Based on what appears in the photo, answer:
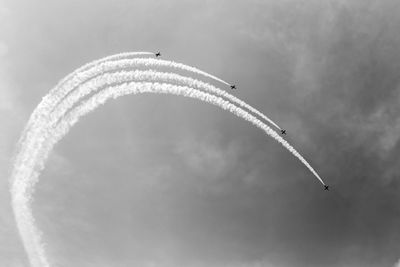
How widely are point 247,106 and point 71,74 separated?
59185mm

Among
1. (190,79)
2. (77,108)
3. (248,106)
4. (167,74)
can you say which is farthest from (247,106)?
(77,108)

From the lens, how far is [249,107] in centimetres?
8700

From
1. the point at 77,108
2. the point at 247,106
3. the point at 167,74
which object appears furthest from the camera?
the point at 247,106

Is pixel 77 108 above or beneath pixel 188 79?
beneath

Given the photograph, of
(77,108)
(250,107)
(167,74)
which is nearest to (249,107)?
(250,107)

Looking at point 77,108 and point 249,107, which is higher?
point 249,107

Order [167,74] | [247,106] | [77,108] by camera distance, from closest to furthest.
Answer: [77,108] < [167,74] < [247,106]

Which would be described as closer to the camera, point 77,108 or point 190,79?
point 77,108

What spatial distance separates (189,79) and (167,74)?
25.1 feet

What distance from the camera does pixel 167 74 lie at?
260 feet

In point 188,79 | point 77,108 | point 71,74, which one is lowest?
point 77,108

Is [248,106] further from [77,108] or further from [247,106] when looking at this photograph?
[77,108]

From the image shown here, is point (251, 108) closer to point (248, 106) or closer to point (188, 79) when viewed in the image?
point (248, 106)

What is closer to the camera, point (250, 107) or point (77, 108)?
point (77, 108)
